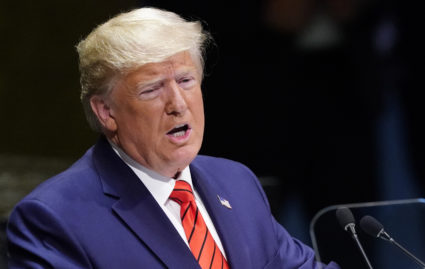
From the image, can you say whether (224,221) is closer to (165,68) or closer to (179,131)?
(179,131)

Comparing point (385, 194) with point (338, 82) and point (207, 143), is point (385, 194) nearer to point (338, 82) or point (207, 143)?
point (338, 82)

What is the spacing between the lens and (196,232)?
175 cm

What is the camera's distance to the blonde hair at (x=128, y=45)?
1.63 metres

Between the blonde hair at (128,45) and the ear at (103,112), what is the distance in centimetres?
2

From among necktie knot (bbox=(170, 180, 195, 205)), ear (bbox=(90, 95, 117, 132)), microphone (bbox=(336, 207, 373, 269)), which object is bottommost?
necktie knot (bbox=(170, 180, 195, 205))

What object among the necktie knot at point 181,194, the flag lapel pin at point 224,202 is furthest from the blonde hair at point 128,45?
the flag lapel pin at point 224,202

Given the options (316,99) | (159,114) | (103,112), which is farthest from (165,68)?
(316,99)

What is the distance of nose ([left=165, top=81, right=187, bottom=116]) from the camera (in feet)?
5.52

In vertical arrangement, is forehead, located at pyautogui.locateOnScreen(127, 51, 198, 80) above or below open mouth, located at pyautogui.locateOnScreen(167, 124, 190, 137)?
above

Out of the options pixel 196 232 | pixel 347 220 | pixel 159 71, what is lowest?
pixel 196 232

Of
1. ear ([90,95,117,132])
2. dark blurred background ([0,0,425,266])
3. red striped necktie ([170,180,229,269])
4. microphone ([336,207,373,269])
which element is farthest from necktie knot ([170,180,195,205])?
dark blurred background ([0,0,425,266])

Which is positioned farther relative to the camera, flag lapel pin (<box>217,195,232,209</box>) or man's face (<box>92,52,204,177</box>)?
flag lapel pin (<box>217,195,232,209</box>)

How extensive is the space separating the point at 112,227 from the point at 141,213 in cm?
9

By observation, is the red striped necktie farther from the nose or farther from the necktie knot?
the nose
